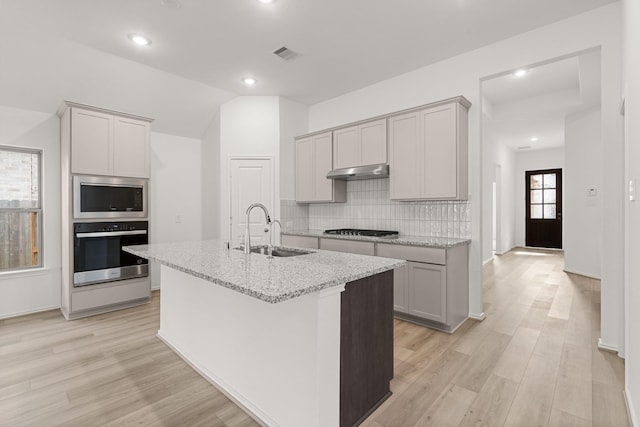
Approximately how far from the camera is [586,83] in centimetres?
429

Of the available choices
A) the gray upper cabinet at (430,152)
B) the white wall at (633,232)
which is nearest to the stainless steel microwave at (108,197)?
the gray upper cabinet at (430,152)

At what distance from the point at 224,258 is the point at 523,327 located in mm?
3033

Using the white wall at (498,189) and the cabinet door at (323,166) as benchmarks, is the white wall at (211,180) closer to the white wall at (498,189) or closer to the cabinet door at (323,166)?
the cabinet door at (323,166)

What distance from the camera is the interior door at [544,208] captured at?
8.68m

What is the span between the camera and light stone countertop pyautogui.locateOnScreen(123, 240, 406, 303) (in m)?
1.31

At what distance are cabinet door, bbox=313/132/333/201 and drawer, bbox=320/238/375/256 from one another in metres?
0.74

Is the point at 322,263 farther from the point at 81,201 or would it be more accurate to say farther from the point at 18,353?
the point at 81,201

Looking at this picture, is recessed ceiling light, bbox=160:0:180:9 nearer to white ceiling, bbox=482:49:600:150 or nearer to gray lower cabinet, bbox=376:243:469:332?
gray lower cabinet, bbox=376:243:469:332

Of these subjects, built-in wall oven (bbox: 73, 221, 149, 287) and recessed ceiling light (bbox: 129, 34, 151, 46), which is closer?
recessed ceiling light (bbox: 129, 34, 151, 46)

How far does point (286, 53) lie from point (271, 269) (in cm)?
273

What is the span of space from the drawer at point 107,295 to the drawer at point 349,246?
2424 mm

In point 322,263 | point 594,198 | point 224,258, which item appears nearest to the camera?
point 322,263

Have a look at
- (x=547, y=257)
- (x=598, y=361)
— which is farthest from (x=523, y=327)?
(x=547, y=257)

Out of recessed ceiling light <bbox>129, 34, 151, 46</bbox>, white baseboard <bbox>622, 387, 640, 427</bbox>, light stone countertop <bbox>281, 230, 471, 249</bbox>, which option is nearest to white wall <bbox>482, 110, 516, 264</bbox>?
light stone countertop <bbox>281, 230, 471, 249</bbox>
